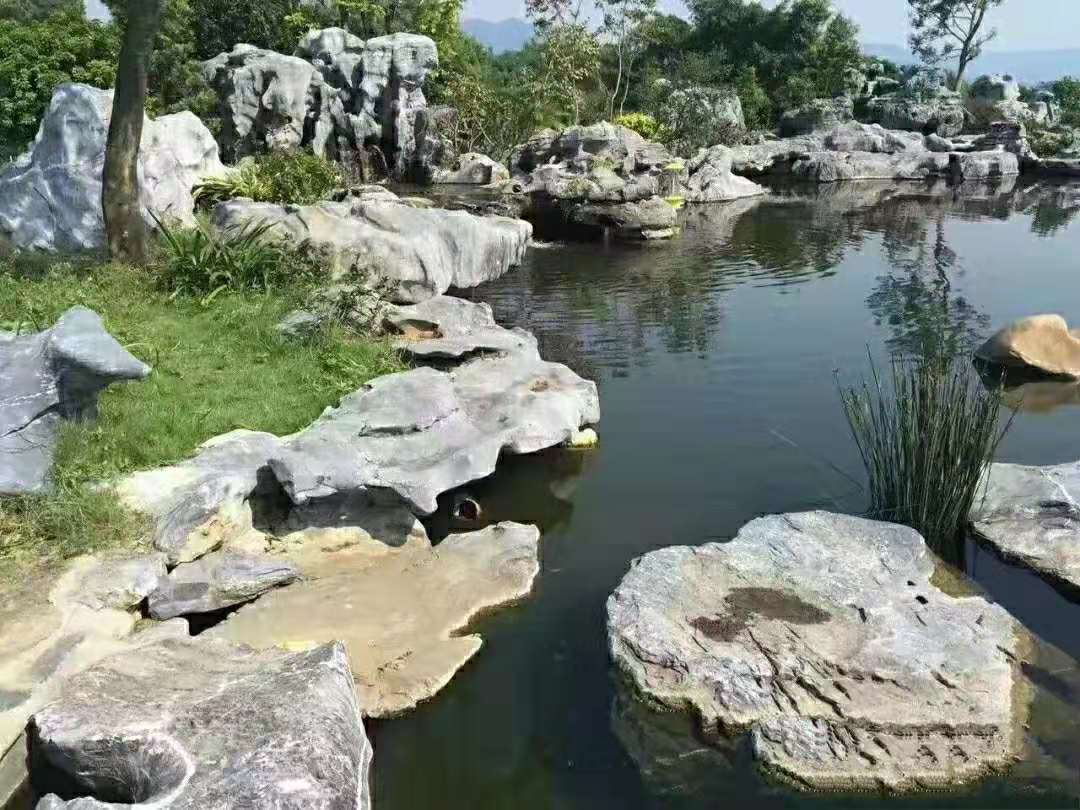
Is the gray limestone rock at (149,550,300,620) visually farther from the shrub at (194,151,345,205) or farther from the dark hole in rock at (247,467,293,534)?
the shrub at (194,151,345,205)

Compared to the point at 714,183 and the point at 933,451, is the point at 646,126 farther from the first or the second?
the point at 933,451

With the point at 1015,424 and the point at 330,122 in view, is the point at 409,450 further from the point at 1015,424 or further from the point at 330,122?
the point at 330,122

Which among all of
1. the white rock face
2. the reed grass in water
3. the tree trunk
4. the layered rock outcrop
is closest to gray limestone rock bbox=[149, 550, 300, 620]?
the reed grass in water

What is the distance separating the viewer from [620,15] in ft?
117

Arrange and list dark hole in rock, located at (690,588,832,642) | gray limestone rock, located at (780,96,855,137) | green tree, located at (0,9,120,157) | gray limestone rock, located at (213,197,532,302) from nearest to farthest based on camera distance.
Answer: dark hole in rock, located at (690,588,832,642) < gray limestone rock, located at (213,197,532,302) < green tree, located at (0,9,120,157) < gray limestone rock, located at (780,96,855,137)

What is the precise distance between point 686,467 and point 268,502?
3591mm

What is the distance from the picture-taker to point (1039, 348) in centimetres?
1077

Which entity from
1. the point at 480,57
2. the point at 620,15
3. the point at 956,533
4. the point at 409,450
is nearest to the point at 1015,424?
the point at 956,533

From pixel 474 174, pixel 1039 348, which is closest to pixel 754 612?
pixel 1039 348

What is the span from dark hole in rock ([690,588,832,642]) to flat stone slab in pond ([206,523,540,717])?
4.66ft

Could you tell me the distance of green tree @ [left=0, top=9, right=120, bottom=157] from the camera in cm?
2222

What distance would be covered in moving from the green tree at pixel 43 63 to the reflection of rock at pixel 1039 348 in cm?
2011

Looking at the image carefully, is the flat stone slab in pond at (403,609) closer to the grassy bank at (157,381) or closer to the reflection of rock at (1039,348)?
the grassy bank at (157,381)

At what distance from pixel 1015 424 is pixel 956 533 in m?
3.24
